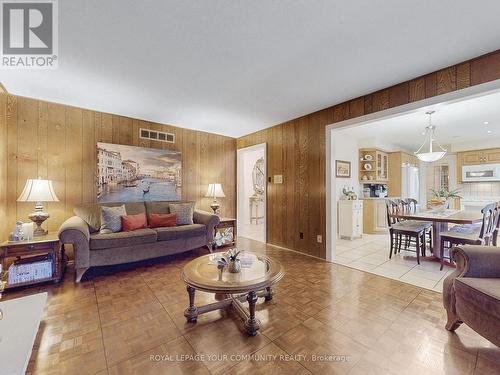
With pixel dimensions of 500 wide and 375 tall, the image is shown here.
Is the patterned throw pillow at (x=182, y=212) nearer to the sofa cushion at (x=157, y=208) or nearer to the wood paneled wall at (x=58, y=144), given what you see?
the sofa cushion at (x=157, y=208)

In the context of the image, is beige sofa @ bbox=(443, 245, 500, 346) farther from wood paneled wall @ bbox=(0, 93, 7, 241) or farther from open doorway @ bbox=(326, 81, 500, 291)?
wood paneled wall @ bbox=(0, 93, 7, 241)

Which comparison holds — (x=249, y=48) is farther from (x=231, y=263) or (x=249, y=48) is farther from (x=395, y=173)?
(x=395, y=173)

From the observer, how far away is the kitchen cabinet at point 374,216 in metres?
5.29

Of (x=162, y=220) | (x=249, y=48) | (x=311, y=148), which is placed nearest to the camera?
(x=249, y=48)

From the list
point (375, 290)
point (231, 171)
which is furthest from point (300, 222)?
point (231, 171)

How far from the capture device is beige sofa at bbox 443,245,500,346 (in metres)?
1.33

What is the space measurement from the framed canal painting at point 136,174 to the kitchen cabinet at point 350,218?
11.6 ft

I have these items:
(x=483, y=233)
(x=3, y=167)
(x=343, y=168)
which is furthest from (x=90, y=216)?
(x=483, y=233)

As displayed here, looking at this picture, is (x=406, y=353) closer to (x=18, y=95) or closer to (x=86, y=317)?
(x=86, y=317)

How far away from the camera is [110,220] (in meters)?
3.13

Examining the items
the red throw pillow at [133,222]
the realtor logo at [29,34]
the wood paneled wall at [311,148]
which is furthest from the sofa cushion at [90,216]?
the wood paneled wall at [311,148]

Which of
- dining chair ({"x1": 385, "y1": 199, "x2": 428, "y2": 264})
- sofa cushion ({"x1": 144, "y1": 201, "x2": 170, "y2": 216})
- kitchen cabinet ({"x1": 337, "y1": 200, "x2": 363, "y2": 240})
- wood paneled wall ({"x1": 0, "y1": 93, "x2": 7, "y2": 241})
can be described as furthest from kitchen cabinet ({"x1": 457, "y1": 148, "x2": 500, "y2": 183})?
wood paneled wall ({"x1": 0, "y1": 93, "x2": 7, "y2": 241})

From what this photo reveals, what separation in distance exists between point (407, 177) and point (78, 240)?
7.72m

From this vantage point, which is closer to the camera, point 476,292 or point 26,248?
point 476,292
